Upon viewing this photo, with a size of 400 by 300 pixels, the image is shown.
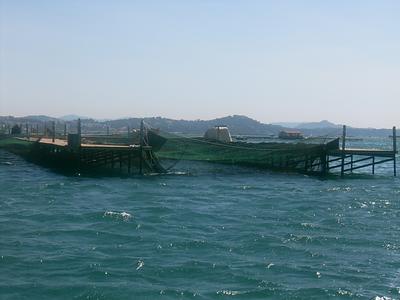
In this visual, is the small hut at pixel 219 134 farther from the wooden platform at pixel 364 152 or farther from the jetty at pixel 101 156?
the wooden platform at pixel 364 152

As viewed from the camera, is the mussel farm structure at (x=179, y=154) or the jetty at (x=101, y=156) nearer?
the jetty at (x=101, y=156)

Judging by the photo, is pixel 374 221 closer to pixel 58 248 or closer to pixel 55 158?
pixel 58 248

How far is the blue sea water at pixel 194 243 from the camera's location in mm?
13344

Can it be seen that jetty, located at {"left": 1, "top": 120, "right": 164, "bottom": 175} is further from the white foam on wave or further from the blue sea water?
the white foam on wave

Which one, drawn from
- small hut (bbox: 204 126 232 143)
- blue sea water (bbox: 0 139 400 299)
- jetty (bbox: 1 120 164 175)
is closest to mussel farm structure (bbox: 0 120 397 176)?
jetty (bbox: 1 120 164 175)

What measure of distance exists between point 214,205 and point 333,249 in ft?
29.3

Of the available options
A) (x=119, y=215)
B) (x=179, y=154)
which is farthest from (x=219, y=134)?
(x=119, y=215)

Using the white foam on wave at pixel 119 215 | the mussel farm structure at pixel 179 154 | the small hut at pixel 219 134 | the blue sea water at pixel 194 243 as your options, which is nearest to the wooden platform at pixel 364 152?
the mussel farm structure at pixel 179 154

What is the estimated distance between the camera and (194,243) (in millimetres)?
Answer: 17312

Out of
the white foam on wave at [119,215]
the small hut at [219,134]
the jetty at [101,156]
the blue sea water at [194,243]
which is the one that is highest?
the small hut at [219,134]

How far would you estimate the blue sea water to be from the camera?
13.3 m

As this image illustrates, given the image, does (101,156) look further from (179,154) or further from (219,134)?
(219,134)

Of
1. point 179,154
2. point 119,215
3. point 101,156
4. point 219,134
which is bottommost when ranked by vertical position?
point 119,215

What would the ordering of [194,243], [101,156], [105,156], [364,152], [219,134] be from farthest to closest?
1. [219,134]
2. [364,152]
3. [101,156]
4. [105,156]
5. [194,243]
